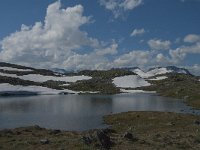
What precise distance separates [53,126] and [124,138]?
33.0 m

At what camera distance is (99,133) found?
44688 mm

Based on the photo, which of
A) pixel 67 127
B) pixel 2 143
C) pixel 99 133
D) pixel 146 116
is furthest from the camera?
pixel 146 116

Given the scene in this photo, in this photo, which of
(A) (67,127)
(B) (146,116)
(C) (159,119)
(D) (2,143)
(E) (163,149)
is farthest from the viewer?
(B) (146,116)

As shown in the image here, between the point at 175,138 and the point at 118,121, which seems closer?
the point at 175,138

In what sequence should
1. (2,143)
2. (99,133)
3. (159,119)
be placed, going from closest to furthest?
1. (99,133)
2. (2,143)
3. (159,119)

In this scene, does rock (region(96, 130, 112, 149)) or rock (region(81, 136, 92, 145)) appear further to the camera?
rock (region(81, 136, 92, 145))

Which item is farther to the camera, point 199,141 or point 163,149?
point 199,141

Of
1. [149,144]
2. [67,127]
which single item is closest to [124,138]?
[149,144]

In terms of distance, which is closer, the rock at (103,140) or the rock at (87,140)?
the rock at (103,140)

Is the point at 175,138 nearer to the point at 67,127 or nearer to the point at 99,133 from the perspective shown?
the point at 99,133

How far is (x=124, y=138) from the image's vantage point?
49688 mm

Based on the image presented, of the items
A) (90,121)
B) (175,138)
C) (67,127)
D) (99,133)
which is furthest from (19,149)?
(90,121)

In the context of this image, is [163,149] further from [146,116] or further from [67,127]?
[146,116]

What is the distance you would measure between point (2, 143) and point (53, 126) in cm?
3230
